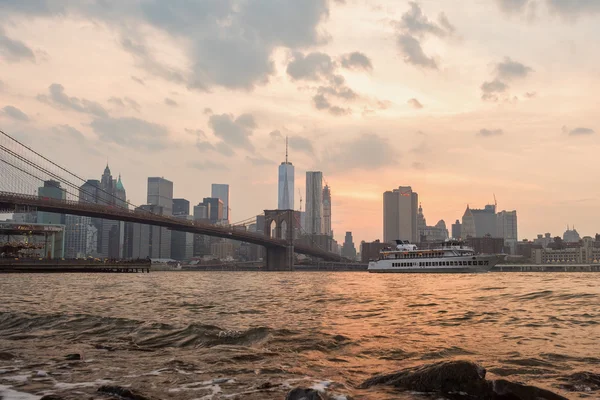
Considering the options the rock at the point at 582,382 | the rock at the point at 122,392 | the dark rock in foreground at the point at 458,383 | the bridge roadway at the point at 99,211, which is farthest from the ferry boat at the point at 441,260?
the rock at the point at 122,392

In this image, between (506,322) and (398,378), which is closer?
(398,378)

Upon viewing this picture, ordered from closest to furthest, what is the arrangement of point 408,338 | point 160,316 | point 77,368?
point 77,368 → point 408,338 → point 160,316

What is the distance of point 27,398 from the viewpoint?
24.8 ft

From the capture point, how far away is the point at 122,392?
7.52 metres

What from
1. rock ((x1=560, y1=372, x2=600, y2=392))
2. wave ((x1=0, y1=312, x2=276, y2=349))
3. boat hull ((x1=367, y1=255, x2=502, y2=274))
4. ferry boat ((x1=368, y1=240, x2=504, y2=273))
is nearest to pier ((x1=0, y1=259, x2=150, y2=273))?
ferry boat ((x1=368, y1=240, x2=504, y2=273))

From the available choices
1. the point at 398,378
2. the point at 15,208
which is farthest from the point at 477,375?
the point at 15,208

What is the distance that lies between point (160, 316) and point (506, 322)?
43.0ft

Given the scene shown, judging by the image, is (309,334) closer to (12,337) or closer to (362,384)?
(362,384)

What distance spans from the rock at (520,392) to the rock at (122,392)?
534cm

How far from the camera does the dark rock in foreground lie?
710cm

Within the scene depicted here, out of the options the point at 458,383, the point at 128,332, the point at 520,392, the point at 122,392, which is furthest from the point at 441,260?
the point at 122,392

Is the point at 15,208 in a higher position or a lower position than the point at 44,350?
higher

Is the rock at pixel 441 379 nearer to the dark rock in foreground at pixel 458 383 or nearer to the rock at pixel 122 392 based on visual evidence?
the dark rock in foreground at pixel 458 383

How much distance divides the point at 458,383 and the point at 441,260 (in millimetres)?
92551
